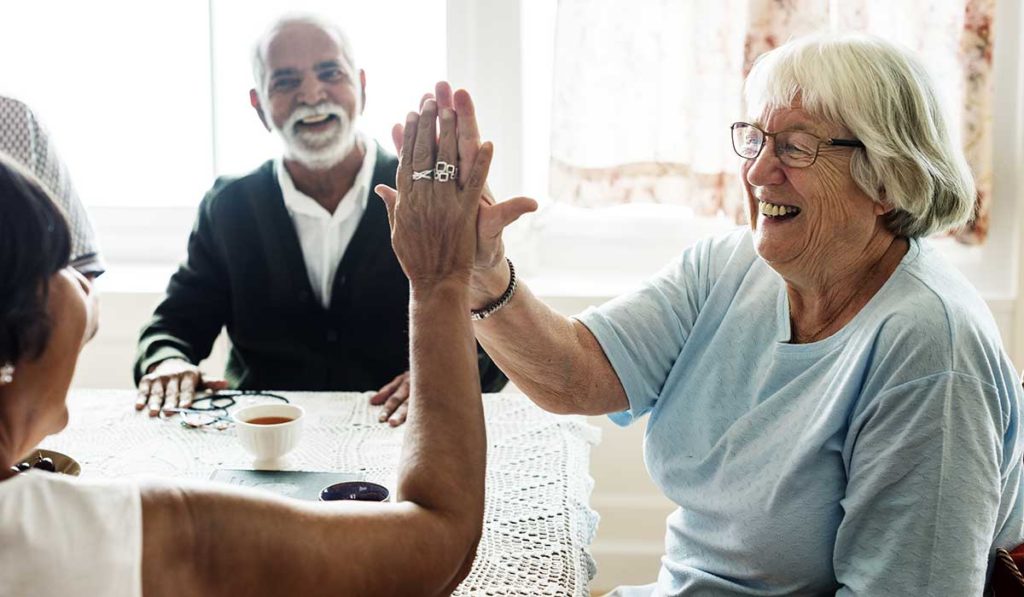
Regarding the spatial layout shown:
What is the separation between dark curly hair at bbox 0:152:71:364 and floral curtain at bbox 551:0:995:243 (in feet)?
7.06

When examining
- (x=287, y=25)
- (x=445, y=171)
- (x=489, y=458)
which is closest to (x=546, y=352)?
(x=489, y=458)

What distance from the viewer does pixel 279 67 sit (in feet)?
8.27

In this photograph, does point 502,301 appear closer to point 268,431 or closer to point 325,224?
point 268,431

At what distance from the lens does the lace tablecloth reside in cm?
138

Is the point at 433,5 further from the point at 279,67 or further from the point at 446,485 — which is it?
the point at 446,485

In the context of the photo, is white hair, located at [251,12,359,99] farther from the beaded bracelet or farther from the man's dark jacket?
the beaded bracelet

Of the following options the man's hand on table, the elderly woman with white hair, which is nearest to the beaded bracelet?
the elderly woman with white hair

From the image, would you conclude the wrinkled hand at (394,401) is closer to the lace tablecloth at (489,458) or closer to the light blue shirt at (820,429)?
the lace tablecloth at (489,458)

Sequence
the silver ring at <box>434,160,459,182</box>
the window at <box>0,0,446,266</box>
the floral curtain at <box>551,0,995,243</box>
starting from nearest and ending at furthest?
the silver ring at <box>434,160,459,182</box> < the floral curtain at <box>551,0,995,243</box> < the window at <box>0,0,446,266</box>

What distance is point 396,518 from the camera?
3.28 ft

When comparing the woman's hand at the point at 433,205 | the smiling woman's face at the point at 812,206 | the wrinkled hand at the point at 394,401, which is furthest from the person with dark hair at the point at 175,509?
the wrinkled hand at the point at 394,401

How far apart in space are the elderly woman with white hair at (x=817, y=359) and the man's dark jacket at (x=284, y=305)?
790 millimetres

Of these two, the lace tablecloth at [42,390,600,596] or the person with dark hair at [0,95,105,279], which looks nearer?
the lace tablecloth at [42,390,600,596]

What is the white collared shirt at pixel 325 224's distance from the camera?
2.50 m
